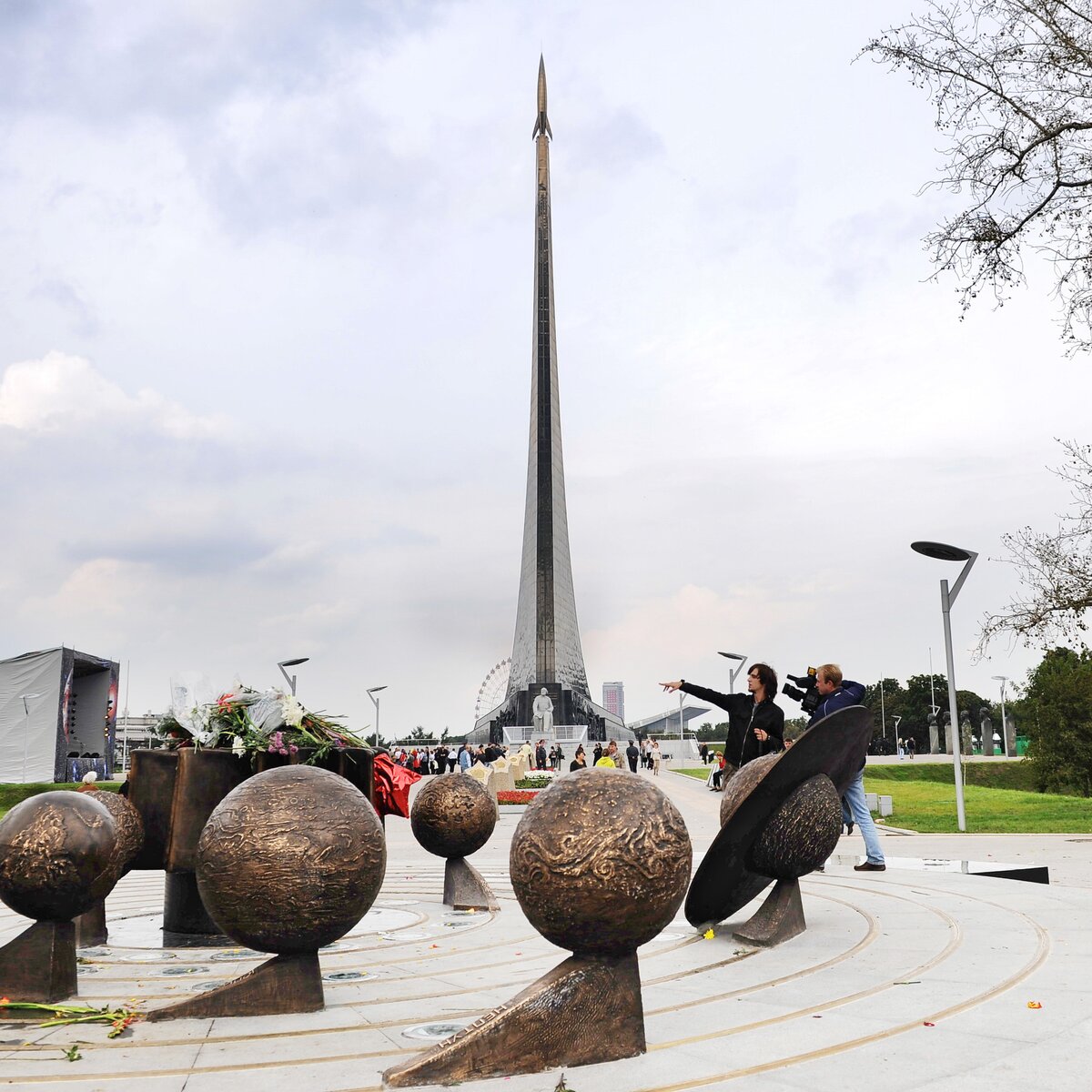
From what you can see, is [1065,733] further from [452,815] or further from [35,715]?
[35,715]

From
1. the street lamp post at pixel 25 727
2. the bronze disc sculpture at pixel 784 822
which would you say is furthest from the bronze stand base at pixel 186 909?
the street lamp post at pixel 25 727

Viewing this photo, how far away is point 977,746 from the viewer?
99.8 meters

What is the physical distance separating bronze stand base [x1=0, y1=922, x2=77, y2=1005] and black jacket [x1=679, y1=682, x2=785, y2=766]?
14.6ft

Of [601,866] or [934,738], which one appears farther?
[934,738]

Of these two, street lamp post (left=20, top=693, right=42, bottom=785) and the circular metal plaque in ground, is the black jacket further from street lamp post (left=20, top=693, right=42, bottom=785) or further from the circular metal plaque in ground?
street lamp post (left=20, top=693, right=42, bottom=785)

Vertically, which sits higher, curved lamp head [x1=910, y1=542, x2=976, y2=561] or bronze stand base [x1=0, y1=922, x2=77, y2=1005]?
curved lamp head [x1=910, y1=542, x2=976, y2=561]

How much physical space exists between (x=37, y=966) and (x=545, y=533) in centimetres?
7147

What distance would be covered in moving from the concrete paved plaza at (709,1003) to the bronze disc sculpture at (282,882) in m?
0.16

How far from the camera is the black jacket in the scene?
7680 millimetres

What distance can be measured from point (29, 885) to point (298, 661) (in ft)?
77.8

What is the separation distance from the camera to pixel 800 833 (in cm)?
590

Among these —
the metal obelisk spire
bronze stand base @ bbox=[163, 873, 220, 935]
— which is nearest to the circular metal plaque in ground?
bronze stand base @ bbox=[163, 873, 220, 935]

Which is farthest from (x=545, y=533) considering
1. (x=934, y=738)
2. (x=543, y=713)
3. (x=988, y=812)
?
(x=988, y=812)

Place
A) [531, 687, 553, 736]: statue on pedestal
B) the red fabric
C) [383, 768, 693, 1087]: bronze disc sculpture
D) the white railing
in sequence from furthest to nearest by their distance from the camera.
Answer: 1. [531, 687, 553, 736]: statue on pedestal
2. the white railing
3. the red fabric
4. [383, 768, 693, 1087]: bronze disc sculpture
